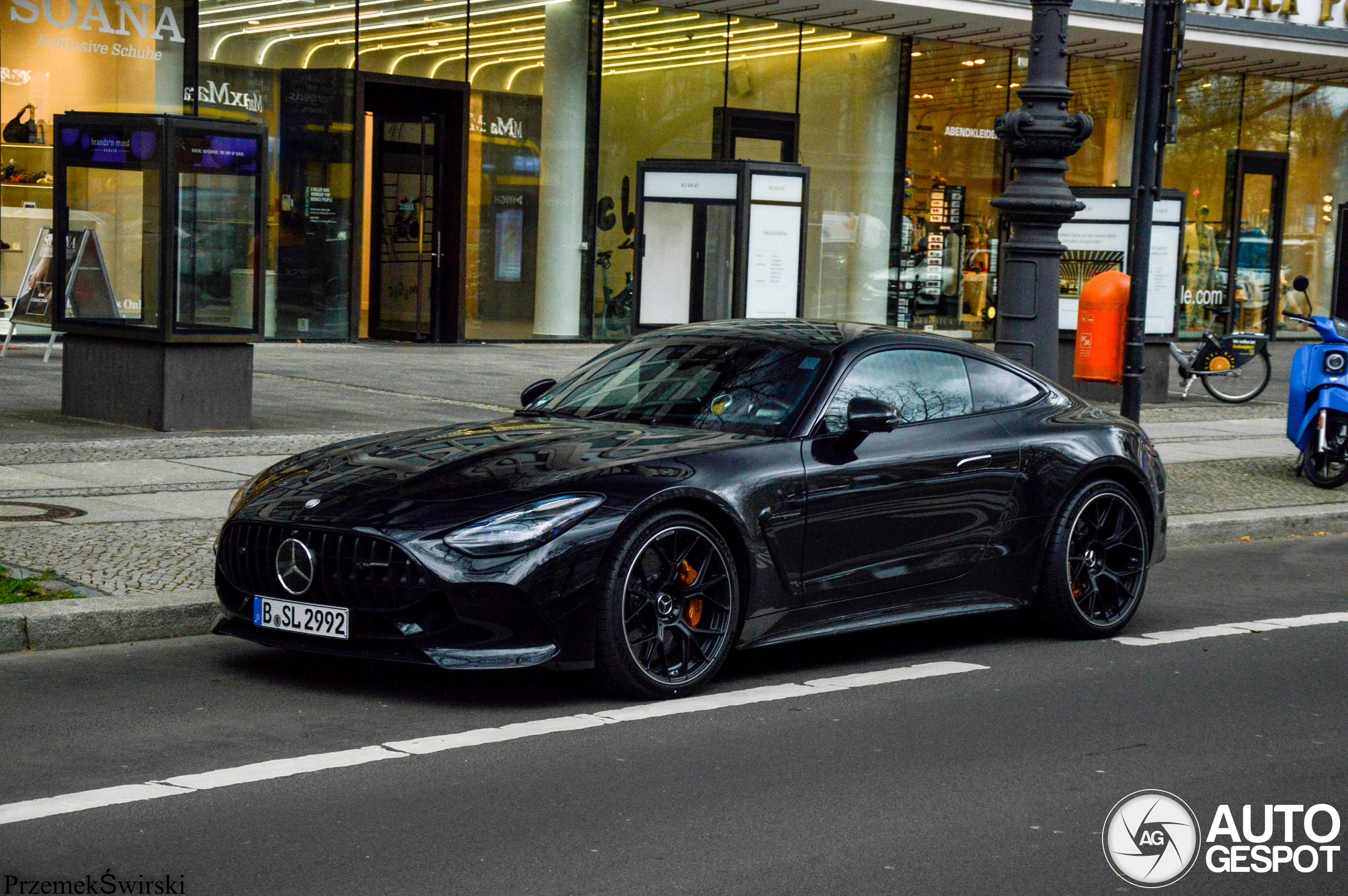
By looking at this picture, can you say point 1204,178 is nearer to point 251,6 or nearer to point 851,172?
point 851,172

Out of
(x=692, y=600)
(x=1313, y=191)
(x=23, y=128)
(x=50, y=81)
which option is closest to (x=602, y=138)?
(x=50, y=81)

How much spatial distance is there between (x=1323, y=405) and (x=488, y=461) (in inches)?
344

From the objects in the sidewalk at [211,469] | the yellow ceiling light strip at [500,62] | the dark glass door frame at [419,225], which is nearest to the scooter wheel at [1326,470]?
the sidewalk at [211,469]

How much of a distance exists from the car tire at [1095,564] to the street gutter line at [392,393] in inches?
271

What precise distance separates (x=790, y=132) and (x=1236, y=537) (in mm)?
14676

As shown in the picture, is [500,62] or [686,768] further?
[500,62]

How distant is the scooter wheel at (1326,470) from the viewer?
13.3 m

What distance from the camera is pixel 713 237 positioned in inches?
635

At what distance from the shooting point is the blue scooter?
13148 mm

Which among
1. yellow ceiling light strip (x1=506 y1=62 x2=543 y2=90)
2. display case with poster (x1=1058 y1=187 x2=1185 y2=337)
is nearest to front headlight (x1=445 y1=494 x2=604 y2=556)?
display case with poster (x1=1058 y1=187 x2=1185 y2=337)

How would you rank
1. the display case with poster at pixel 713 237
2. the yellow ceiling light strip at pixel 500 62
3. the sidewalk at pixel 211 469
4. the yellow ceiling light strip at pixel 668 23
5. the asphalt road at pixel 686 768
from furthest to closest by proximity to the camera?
the yellow ceiling light strip at pixel 668 23, the yellow ceiling light strip at pixel 500 62, the display case with poster at pixel 713 237, the sidewalk at pixel 211 469, the asphalt road at pixel 686 768

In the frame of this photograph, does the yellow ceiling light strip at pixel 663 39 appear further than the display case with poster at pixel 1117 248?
Yes

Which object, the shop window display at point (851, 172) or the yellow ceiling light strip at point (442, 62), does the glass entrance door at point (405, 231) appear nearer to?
the yellow ceiling light strip at point (442, 62)

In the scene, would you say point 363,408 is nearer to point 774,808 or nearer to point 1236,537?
point 1236,537
